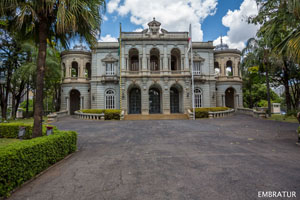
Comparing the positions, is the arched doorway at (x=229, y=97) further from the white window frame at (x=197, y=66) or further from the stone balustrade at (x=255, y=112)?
the white window frame at (x=197, y=66)

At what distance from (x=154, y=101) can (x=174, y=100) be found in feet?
11.4

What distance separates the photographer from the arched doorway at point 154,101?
25.1 m

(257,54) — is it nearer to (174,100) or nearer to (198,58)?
(198,58)

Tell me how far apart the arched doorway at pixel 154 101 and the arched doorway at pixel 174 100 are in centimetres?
231

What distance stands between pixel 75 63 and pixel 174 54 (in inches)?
717

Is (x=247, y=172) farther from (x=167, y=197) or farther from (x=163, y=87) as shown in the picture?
(x=163, y=87)

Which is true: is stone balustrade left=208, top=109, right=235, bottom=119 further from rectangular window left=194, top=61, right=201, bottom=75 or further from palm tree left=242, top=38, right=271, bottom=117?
rectangular window left=194, top=61, right=201, bottom=75

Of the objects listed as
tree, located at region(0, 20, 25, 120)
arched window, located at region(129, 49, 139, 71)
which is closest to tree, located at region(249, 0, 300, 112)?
arched window, located at region(129, 49, 139, 71)

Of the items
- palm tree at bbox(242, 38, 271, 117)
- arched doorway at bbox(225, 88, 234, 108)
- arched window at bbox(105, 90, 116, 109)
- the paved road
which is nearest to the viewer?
the paved road

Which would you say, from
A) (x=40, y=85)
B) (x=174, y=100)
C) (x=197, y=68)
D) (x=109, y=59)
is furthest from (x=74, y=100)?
(x=40, y=85)

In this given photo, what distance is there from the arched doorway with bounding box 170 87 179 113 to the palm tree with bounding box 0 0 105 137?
19505 millimetres

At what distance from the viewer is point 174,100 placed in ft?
82.6

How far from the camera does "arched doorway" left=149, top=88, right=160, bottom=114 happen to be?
25.1 m

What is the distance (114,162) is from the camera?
4.95 metres
